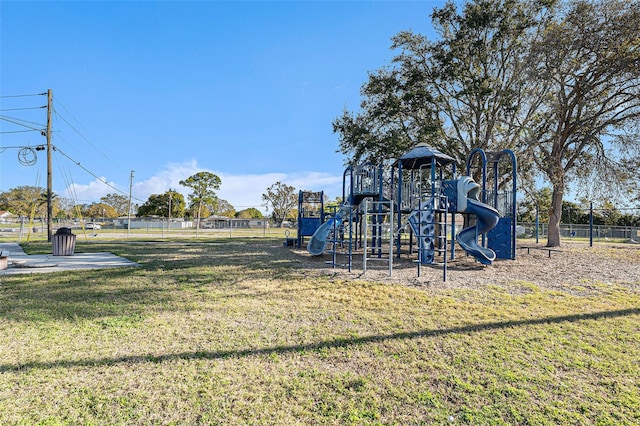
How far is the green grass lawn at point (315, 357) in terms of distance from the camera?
2.80 metres

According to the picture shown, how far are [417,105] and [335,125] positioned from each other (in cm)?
429

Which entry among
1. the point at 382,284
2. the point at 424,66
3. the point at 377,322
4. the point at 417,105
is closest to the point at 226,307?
the point at 377,322

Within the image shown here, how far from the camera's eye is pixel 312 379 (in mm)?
3285

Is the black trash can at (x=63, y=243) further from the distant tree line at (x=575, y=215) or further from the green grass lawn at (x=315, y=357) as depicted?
the distant tree line at (x=575, y=215)

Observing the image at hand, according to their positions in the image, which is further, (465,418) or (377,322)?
(377,322)

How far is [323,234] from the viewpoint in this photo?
12.7 metres

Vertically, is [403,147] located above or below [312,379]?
above

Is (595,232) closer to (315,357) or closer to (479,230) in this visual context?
(479,230)

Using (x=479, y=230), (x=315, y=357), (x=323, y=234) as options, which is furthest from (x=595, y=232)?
(x=315, y=357)

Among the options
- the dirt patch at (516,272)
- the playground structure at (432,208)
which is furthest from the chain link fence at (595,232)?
the playground structure at (432,208)

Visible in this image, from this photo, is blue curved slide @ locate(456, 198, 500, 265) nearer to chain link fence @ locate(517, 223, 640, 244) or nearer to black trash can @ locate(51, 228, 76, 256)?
black trash can @ locate(51, 228, 76, 256)

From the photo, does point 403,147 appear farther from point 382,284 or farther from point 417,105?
point 382,284

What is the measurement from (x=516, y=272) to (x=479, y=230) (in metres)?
2.20

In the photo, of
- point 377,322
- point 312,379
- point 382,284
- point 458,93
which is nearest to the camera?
point 312,379
